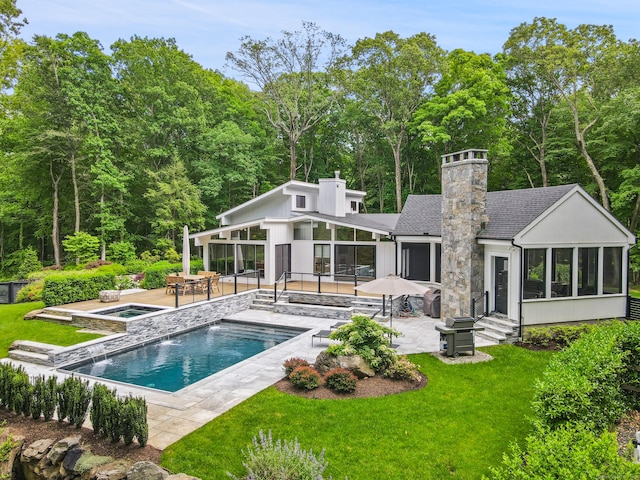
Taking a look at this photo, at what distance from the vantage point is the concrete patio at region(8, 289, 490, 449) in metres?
7.48

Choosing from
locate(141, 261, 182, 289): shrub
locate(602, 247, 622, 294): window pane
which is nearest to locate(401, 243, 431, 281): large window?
locate(602, 247, 622, 294): window pane

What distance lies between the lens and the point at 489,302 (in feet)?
46.1

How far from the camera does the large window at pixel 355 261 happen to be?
19.8 meters

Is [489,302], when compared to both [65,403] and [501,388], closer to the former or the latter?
[501,388]

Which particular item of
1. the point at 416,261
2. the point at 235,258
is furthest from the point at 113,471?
the point at 235,258

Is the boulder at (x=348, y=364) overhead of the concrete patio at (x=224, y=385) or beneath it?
overhead

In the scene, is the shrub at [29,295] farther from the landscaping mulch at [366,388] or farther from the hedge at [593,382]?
the hedge at [593,382]

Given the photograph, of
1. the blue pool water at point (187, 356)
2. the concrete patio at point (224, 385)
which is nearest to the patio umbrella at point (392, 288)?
the concrete patio at point (224, 385)

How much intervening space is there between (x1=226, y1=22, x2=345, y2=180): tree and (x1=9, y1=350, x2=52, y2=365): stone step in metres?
23.2

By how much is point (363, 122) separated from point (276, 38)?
10137 mm

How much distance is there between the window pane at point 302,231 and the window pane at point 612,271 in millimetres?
12654

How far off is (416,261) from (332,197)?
6873mm

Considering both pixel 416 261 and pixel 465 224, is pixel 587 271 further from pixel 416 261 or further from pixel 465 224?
pixel 416 261

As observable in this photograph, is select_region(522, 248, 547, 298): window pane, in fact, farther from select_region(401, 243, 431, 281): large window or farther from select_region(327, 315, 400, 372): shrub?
select_region(327, 315, 400, 372): shrub
